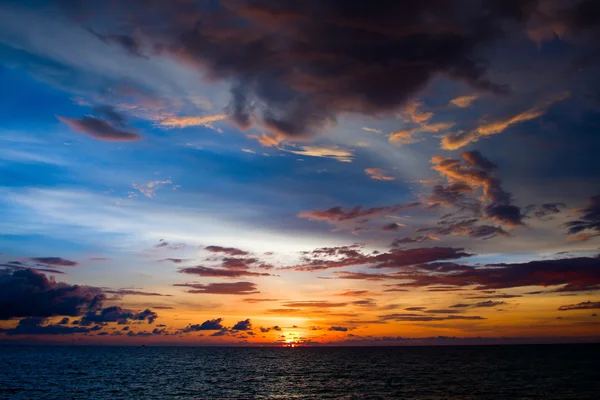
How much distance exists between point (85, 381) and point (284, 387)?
164 feet

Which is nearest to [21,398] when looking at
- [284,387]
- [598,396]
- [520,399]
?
[284,387]

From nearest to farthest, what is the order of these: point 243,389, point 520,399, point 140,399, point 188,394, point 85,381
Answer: point 520,399
point 140,399
point 188,394
point 243,389
point 85,381

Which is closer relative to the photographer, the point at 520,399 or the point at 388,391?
the point at 520,399

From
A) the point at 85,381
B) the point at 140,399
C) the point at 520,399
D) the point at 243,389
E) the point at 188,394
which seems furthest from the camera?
the point at 85,381

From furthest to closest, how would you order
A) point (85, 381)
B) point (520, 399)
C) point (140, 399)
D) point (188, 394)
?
point (85, 381) < point (188, 394) < point (140, 399) < point (520, 399)

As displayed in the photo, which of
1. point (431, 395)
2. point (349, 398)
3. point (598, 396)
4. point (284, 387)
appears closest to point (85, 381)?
point (284, 387)

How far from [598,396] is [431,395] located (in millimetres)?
26769

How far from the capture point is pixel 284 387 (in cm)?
8531

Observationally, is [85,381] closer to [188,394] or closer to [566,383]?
[188,394]

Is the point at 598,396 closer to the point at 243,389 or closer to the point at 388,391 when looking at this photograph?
the point at 388,391

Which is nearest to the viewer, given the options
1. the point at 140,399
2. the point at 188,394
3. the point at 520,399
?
the point at 520,399

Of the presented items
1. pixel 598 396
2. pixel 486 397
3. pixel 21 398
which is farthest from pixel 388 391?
pixel 21 398

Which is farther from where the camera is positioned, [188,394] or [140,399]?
[188,394]

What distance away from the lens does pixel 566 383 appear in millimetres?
86312
